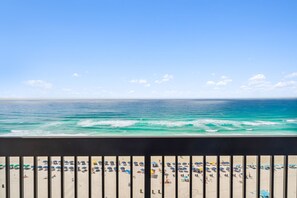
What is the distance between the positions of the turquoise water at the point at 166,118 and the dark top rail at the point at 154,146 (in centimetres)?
639

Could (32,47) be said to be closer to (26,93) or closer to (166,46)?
(26,93)

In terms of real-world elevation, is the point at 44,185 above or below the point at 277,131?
above

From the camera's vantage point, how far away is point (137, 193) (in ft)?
4.63

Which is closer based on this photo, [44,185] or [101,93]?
[44,185]

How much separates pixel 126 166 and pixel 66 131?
7020 millimetres

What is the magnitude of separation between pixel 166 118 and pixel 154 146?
23.2 feet

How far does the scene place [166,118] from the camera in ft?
26.9

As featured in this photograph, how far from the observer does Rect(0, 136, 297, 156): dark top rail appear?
1.18 metres

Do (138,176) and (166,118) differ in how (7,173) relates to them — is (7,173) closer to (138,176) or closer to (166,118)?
(138,176)

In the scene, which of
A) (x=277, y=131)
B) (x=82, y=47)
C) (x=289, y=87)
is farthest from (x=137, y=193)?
(x=289, y=87)

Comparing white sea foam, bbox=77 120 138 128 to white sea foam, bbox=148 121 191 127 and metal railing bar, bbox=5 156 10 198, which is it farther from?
metal railing bar, bbox=5 156 10 198

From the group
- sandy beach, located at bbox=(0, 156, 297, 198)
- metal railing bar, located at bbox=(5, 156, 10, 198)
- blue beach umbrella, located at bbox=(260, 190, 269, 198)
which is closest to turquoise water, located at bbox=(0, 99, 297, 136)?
sandy beach, located at bbox=(0, 156, 297, 198)

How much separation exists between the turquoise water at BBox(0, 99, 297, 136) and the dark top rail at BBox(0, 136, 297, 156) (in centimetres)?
639

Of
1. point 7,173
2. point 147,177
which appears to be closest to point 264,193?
point 147,177
